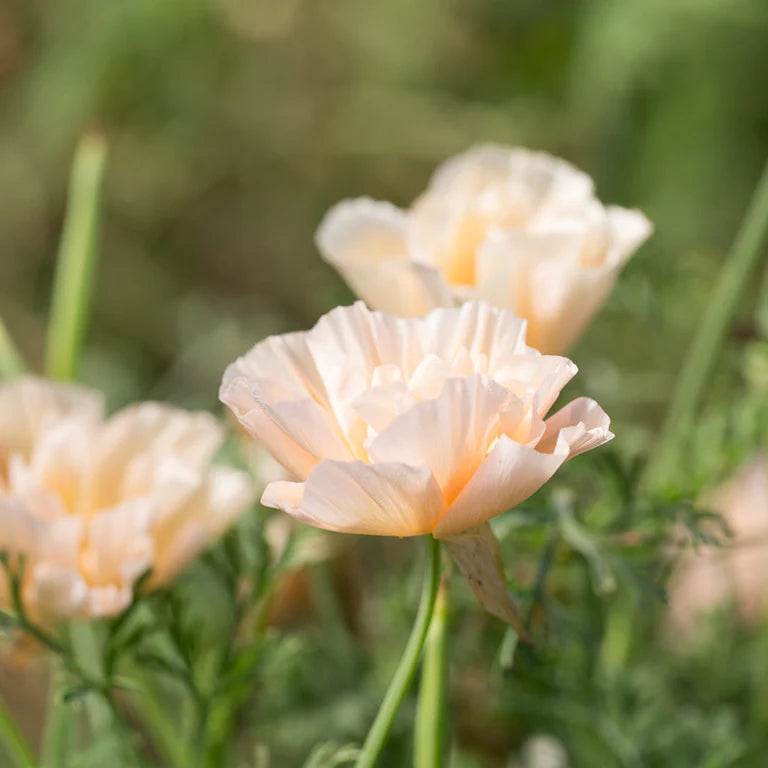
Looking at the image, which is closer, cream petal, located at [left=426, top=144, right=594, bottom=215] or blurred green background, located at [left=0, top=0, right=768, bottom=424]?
cream petal, located at [left=426, top=144, right=594, bottom=215]

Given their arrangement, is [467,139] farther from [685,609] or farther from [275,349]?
[275,349]

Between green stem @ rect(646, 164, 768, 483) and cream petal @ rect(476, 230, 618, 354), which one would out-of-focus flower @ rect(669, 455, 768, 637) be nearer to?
green stem @ rect(646, 164, 768, 483)

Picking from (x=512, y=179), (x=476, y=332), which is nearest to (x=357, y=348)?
(x=476, y=332)

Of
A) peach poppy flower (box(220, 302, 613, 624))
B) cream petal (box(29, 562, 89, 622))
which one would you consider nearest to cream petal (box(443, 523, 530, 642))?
peach poppy flower (box(220, 302, 613, 624))

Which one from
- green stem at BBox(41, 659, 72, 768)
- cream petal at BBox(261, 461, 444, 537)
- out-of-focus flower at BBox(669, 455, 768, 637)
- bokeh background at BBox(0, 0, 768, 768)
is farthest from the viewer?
bokeh background at BBox(0, 0, 768, 768)

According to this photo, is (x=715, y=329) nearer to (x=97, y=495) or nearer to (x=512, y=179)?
(x=512, y=179)

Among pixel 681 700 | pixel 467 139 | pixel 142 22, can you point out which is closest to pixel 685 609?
pixel 681 700

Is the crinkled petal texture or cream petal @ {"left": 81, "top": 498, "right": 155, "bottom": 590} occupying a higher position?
the crinkled petal texture
